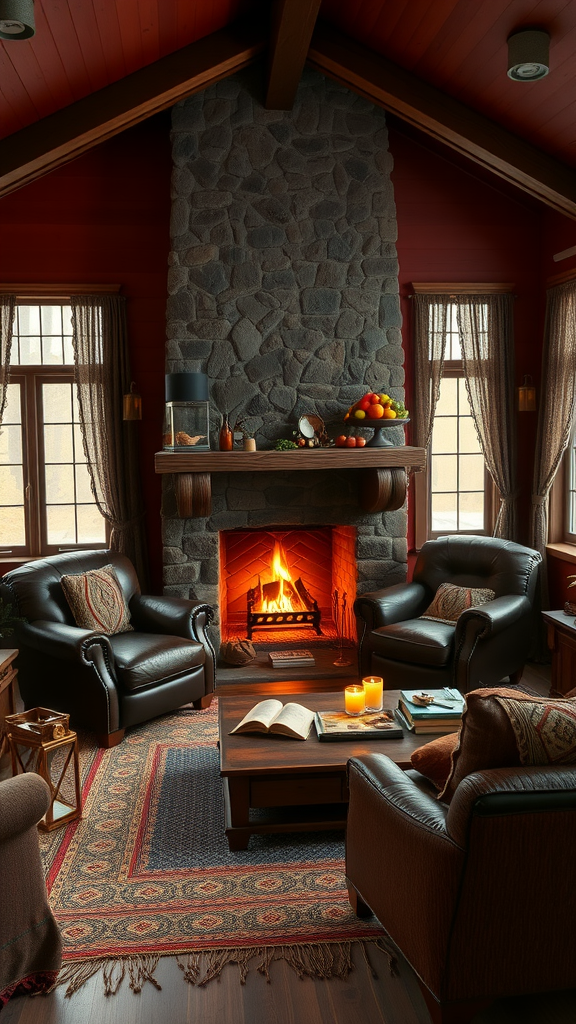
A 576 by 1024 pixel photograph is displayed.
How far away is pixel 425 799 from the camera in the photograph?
2.38 meters

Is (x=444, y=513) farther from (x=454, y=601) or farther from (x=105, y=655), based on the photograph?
(x=105, y=655)

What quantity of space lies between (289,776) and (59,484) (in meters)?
3.50

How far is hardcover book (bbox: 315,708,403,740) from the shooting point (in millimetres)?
3473

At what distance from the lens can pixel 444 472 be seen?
638cm

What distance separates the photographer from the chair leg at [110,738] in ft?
14.5

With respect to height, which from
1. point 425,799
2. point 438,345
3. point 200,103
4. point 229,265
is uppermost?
point 200,103

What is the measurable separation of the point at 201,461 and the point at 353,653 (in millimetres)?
1785

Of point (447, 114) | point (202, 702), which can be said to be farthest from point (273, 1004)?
point (447, 114)

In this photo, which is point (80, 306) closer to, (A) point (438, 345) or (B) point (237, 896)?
(A) point (438, 345)

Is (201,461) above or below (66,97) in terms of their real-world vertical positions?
below

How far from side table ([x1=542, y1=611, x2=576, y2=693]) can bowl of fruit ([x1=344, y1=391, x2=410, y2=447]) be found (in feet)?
5.13

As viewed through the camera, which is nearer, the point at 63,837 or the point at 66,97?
the point at 63,837

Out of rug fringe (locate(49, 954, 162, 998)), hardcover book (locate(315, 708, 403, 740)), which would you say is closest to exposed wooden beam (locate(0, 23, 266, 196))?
hardcover book (locate(315, 708, 403, 740))

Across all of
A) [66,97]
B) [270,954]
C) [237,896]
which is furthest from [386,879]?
[66,97]
